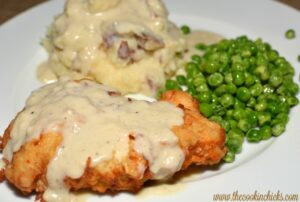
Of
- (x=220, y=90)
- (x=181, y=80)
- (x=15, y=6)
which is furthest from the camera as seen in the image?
(x=15, y=6)

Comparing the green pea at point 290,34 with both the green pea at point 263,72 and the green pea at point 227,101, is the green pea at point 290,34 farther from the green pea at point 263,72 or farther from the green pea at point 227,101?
the green pea at point 227,101

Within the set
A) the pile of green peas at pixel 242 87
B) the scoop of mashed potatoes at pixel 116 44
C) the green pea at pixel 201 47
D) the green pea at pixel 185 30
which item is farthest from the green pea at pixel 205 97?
the green pea at pixel 185 30

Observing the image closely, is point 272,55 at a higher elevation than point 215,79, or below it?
higher

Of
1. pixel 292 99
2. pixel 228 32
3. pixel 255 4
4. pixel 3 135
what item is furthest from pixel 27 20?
pixel 292 99

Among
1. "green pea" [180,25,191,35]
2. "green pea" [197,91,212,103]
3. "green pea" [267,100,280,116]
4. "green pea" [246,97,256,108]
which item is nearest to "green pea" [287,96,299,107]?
"green pea" [267,100,280,116]

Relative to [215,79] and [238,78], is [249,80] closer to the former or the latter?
[238,78]

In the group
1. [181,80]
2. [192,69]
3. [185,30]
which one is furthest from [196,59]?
[185,30]

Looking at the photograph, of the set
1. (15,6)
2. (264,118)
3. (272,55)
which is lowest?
(15,6)

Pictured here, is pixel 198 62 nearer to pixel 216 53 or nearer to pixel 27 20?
pixel 216 53
